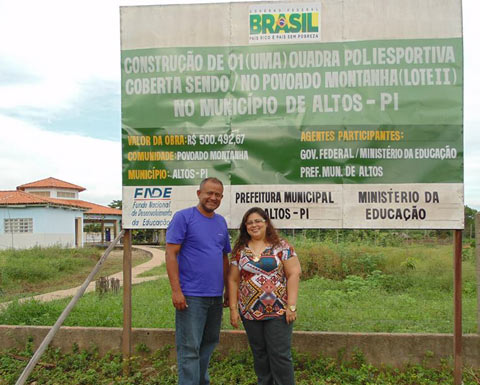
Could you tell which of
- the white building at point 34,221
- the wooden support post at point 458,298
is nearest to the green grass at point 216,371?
the wooden support post at point 458,298

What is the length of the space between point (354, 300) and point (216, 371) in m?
4.07

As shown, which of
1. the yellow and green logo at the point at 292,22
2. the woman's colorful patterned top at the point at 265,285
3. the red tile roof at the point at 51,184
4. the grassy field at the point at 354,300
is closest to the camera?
the woman's colorful patterned top at the point at 265,285

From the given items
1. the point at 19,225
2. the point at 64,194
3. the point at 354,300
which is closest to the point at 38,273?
the point at 354,300

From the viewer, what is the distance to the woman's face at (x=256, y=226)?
333 centimetres

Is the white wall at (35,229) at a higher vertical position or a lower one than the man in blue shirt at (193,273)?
lower

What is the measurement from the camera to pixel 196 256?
132 inches

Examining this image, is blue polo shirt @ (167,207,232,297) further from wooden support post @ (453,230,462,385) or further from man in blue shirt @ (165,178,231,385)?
wooden support post @ (453,230,462,385)

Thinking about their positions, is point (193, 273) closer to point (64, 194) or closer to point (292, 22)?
point (292, 22)

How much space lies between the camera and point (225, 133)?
165 inches

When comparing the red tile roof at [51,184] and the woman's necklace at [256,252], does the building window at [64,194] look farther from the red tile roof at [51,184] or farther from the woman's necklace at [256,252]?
the woman's necklace at [256,252]

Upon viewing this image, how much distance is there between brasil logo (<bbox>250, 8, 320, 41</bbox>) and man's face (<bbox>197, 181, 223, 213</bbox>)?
1629 mm

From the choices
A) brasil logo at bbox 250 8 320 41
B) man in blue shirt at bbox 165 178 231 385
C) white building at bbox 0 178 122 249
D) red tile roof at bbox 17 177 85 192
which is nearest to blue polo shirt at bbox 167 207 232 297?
man in blue shirt at bbox 165 178 231 385

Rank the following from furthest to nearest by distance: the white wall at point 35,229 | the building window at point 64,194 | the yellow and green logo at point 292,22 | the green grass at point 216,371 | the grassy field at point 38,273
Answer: the building window at point 64,194 < the white wall at point 35,229 < the grassy field at point 38,273 < the yellow and green logo at point 292,22 < the green grass at point 216,371

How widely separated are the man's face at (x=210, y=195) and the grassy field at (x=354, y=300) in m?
2.36
